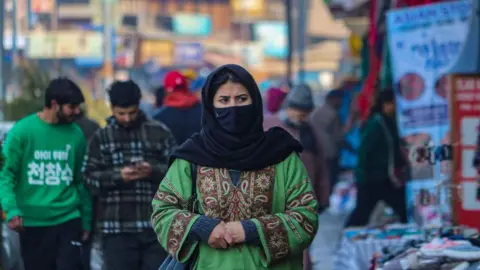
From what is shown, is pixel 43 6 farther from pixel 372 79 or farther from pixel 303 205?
pixel 303 205

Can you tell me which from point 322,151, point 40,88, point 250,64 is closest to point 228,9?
point 250,64

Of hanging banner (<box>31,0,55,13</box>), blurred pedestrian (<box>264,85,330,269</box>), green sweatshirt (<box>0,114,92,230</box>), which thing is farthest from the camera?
hanging banner (<box>31,0,55,13</box>)

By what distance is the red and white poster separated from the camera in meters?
9.19

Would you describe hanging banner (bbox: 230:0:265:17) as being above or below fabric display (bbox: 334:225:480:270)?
above

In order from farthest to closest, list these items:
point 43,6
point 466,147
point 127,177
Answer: point 43,6, point 466,147, point 127,177

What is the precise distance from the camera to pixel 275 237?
17.7 feet

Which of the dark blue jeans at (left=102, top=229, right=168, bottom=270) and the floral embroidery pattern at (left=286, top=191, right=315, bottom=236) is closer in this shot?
the floral embroidery pattern at (left=286, top=191, right=315, bottom=236)

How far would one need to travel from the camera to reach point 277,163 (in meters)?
5.56

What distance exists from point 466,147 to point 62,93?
9.52 ft

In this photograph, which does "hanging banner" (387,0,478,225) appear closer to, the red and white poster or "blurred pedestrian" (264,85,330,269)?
"blurred pedestrian" (264,85,330,269)

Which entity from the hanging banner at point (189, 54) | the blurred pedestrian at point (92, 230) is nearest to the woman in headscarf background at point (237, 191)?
the blurred pedestrian at point (92, 230)

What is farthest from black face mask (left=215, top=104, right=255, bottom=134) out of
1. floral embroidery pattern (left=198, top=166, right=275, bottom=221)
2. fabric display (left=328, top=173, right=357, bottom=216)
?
fabric display (left=328, top=173, right=357, bottom=216)

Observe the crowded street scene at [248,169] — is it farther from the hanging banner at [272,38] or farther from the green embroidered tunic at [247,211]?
the hanging banner at [272,38]

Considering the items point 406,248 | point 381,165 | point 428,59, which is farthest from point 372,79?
point 406,248
